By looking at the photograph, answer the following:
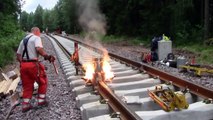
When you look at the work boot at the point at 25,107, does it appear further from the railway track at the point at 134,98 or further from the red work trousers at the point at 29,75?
the railway track at the point at 134,98

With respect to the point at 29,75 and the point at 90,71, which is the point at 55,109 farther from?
the point at 90,71

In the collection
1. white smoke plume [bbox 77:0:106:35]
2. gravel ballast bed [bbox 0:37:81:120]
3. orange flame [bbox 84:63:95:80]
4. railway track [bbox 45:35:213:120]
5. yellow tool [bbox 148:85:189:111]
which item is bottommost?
gravel ballast bed [bbox 0:37:81:120]

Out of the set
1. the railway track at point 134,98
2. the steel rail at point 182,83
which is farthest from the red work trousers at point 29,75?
the steel rail at point 182,83

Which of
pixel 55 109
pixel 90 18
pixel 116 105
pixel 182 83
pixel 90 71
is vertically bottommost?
pixel 55 109

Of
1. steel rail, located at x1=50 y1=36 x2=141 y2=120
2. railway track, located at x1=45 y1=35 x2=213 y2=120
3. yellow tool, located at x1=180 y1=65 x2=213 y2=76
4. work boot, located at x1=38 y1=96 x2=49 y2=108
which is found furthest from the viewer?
yellow tool, located at x1=180 y1=65 x2=213 y2=76

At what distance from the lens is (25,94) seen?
7180mm

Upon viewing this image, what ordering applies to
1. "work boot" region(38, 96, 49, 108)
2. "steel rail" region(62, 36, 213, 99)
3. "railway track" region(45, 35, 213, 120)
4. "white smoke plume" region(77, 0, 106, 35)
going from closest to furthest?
"railway track" region(45, 35, 213, 120)
"steel rail" region(62, 36, 213, 99)
"work boot" region(38, 96, 49, 108)
"white smoke plume" region(77, 0, 106, 35)

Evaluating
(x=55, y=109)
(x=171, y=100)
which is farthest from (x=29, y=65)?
(x=171, y=100)

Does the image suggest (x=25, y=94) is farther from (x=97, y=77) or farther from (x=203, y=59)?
(x=203, y=59)

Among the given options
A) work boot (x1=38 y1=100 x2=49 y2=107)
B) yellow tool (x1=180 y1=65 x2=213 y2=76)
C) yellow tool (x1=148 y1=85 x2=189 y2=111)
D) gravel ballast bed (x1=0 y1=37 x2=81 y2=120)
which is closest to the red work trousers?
work boot (x1=38 y1=100 x2=49 y2=107)

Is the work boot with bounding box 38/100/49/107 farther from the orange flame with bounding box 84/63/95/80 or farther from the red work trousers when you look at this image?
the orange flame with bounding box 84/63/95/80

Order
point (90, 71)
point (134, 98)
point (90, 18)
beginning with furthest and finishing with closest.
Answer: point (90, 18), point (90, 71), point (134, 98)

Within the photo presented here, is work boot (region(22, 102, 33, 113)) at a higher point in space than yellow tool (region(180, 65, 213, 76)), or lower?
lower

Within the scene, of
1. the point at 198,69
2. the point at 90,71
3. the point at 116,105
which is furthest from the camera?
the point at 198,69
